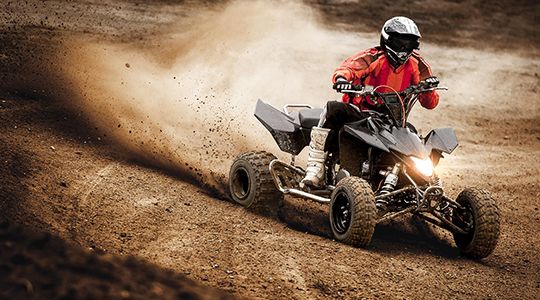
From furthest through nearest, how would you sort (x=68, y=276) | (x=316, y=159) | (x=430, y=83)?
(x=316, y=159)
(x=430, y=83)
(x=68, y=276)

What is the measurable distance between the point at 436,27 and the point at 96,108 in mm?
12137

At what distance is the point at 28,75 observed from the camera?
1230 cm

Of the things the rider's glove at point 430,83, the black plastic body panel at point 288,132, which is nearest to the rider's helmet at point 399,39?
the rider's glove at point 430,83

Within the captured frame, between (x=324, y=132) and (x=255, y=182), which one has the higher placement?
(x=324, y=132)

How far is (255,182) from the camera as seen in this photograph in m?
9.31

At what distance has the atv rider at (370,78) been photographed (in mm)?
8555

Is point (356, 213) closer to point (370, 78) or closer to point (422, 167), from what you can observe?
point (422, 167)

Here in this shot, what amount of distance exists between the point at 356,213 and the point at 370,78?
5.26 feet

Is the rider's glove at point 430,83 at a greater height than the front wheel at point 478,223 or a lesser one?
greater

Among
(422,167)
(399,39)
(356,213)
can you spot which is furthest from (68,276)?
(399,39)

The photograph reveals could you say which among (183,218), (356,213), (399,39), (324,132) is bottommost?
(183,218)

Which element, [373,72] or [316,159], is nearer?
[373,72]

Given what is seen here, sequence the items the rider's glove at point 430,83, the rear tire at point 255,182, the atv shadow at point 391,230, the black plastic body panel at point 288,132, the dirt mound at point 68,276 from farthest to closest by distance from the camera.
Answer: the black plastic body panel at point 288,132 → the rear tire at point 255,182 → the atv shadow at point 391,230 → the rider's glove at point 430,83 → the dirt mound at point 68,276

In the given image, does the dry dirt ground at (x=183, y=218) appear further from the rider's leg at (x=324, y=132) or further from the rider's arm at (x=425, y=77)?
the rider's arm at (x=425, y=77)
